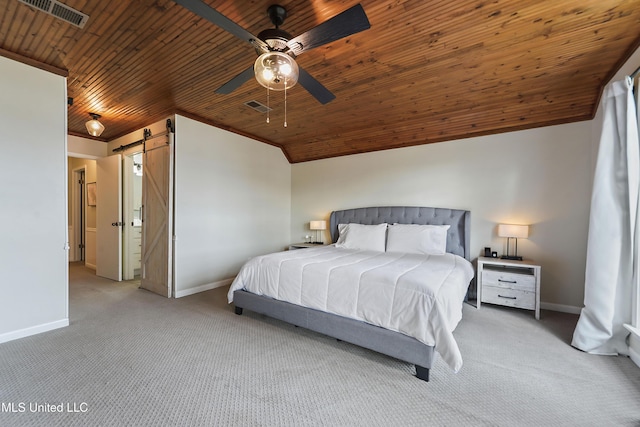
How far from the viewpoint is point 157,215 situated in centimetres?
411

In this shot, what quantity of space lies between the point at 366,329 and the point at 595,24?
315cm

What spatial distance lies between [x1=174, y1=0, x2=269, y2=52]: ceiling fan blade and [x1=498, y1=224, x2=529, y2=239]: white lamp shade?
3.63m

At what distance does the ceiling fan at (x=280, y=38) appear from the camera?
154 cm

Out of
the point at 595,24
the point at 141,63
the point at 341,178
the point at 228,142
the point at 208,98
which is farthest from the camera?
the point at 341,178

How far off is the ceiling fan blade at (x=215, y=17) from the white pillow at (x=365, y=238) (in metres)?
3.09

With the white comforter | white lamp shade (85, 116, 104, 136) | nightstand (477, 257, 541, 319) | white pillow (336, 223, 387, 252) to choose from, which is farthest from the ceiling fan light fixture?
white lamp shade (85, 116, 104, 136)

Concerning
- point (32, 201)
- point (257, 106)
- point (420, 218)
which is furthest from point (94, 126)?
point (420, 218)

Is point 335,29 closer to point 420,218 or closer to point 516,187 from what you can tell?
point 420,218

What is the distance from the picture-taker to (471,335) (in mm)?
2680

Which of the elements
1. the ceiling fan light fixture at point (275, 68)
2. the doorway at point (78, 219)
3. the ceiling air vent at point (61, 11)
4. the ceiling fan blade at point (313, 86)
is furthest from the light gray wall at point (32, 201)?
the doorway at point (78, 219)

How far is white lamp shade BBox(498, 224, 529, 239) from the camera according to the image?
131 inches

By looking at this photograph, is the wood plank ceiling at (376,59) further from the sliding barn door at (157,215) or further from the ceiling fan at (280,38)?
the sliding barn door at (157,215)

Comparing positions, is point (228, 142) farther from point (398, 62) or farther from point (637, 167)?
point (637, 167)

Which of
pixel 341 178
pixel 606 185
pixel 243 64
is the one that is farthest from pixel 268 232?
pixel 606 185
